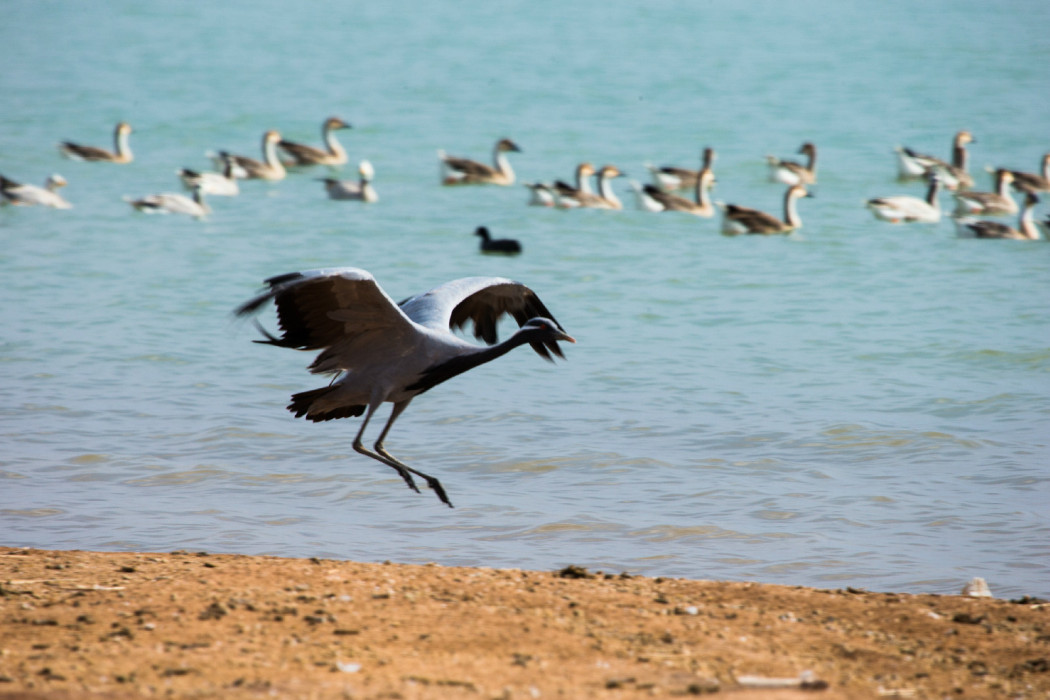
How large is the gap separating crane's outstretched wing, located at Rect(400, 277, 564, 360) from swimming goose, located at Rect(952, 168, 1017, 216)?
13832 mm

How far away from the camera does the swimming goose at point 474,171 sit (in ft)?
74.4

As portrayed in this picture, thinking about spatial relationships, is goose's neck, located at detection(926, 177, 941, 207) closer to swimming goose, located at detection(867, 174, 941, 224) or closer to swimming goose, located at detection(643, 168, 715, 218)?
swimming goose, located at detection(867, 174, 941, 224)

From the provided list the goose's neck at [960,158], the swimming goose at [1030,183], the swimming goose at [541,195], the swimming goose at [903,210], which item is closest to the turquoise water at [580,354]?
the swimming goose at [541,195]

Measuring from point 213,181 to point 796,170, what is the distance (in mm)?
9972

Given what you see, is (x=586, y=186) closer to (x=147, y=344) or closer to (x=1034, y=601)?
(x=147, y=344)

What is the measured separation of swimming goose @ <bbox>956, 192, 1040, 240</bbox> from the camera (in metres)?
18.5

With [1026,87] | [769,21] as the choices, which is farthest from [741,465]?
[769,21]

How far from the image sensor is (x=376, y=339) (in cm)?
690

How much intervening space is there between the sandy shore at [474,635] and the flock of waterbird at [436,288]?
1.30 m

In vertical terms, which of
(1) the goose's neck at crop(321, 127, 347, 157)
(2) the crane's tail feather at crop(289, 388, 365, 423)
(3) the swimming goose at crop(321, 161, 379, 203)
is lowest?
(3) the swimming goose at crop(321, 161, 379, 203)

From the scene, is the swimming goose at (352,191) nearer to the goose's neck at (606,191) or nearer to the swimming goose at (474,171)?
Result: the swimming goose at (474,171)

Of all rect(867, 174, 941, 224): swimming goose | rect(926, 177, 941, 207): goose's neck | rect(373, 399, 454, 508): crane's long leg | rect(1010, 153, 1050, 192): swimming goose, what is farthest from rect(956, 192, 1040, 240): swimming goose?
rect(373, 399, 454, 508): crane's long leg

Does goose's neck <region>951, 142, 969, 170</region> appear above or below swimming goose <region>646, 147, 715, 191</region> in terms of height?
above

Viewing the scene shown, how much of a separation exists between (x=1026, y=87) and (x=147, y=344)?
26.1 m
